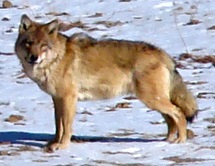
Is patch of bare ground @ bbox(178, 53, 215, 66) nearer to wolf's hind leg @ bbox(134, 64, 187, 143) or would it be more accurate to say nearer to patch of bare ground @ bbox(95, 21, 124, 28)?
patch of bare ground @ bbox(95, 21, 124, 28)

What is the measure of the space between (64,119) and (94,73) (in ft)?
2.32

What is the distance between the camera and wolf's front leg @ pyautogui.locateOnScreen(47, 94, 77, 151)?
9.40 m

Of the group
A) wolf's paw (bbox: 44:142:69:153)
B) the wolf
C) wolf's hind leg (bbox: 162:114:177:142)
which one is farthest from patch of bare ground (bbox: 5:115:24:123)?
wolf's hind leg (bbox: 162:114:177:142)

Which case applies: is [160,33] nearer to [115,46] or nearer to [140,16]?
[140,16]

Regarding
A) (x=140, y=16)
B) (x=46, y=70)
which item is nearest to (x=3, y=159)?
(x=46, y=70)

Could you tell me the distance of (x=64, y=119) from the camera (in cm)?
952

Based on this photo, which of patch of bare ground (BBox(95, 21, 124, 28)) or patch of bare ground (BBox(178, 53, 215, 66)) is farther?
patch of bare ground (BBox(95, 21, 124, 28))

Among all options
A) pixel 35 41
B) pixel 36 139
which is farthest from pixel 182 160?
pixel 35 41

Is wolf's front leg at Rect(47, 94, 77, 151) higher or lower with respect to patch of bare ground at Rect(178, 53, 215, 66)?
higher

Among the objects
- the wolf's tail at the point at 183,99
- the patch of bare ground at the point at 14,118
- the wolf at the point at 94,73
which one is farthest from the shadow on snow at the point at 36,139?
the patch of bare ground at the point at 14,118

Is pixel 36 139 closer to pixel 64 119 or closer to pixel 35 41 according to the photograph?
pixel 64 119

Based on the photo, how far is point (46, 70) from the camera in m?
9.50

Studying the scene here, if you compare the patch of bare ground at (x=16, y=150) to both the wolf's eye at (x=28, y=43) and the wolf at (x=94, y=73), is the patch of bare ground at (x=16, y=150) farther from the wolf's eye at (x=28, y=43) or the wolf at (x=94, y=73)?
the wolf's eye at (x=28, y=43)

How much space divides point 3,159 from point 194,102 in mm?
2455
